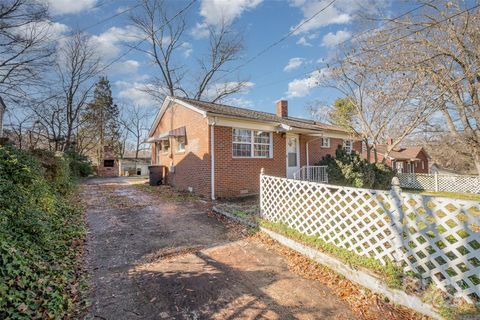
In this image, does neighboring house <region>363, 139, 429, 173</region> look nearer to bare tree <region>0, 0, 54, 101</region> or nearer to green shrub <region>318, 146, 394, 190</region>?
green shrub <region>318, 146, 394, 190</region>

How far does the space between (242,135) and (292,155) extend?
3.52 meters

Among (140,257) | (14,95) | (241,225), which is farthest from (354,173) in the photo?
(14,95)

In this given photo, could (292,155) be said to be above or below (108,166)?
above

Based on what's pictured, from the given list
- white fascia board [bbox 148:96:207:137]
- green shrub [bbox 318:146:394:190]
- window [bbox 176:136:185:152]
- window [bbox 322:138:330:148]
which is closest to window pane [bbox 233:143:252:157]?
white fascia board [bbox 148:96:207:137]

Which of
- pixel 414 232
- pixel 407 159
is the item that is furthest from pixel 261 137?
pixel 407 159

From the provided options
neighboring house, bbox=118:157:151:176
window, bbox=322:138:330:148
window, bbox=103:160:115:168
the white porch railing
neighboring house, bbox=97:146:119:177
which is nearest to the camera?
the white porch railing

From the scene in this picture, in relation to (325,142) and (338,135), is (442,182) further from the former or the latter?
(325,142)

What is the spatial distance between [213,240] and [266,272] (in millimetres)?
1640

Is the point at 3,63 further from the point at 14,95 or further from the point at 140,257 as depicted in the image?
the point at 140,257

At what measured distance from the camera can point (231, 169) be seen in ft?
32.2

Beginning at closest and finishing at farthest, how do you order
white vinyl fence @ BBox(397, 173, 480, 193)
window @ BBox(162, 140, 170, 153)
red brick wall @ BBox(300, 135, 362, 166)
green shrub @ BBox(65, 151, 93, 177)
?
red brick wall @ BBox(300, 135, 362, 166), window @ BBox(162, 140, 170, 153), white vinyl fence @ BBox(397, 173, 480, 193), green shrub @ BBox(65, 151, 93, 177)

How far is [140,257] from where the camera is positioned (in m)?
4.12

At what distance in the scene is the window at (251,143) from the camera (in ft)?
33.3

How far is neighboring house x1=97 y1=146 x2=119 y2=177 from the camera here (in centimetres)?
2759
